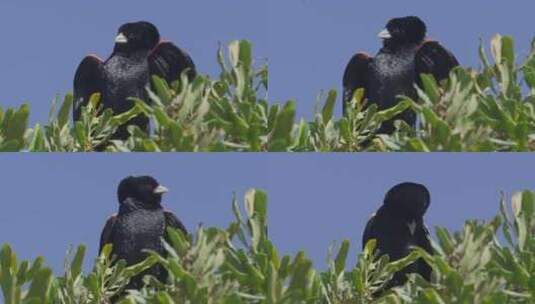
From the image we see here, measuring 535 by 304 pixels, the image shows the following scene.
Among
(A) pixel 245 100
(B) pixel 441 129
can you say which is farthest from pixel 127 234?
(B) pixel 441 129

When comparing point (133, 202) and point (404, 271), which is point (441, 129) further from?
point (133, 202)

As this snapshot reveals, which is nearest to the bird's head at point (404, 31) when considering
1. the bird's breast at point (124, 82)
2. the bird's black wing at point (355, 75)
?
the bird's black wing at point (355, 75)

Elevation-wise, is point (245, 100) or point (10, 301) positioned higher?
point (245, 100)

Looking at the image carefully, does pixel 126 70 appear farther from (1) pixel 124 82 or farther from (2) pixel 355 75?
(2) pixel 355 75

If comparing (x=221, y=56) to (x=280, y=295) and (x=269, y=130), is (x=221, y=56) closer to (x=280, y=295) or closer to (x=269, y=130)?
(x=269, y=130)

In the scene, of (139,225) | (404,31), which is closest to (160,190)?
(139,225)
